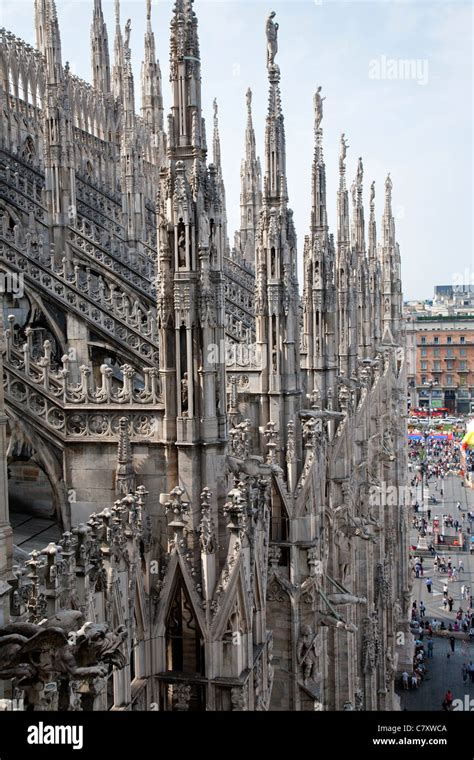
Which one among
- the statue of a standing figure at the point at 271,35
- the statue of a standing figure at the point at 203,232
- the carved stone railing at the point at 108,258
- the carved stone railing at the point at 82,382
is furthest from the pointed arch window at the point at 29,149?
the statue of a standing figure at the point at 203,232

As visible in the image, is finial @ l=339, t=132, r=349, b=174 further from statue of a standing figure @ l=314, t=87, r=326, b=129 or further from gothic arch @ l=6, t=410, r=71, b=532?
gothic arch @ l=6, t=410, r=71, b=532

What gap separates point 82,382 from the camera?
1290 centimetres

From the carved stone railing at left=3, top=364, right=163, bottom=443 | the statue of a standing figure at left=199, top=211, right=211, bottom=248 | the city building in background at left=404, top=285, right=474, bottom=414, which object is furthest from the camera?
the city building in background at left=404, top=285, right=474, bottom=414

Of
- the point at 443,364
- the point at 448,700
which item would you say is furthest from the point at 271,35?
the point at 443,364

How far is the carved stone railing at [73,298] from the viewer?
17859 mm

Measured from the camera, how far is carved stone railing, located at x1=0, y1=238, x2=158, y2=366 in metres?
17.9

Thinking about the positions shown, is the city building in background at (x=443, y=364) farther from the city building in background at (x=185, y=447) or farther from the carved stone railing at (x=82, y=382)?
the carved stone railing at (x=82, y=382)

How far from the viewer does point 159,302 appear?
11289mm

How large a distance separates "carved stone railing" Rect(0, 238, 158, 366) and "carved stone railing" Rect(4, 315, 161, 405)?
13.4 feet

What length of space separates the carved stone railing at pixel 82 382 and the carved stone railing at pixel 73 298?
409 centimetres

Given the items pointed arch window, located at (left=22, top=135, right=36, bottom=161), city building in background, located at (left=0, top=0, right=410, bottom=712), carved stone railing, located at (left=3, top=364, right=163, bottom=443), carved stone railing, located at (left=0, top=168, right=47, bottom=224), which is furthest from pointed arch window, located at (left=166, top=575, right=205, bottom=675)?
pointed arch window, located at (left=22, top=135, right=36, bottom=161)

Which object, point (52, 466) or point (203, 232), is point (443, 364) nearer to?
point (52, 466)
